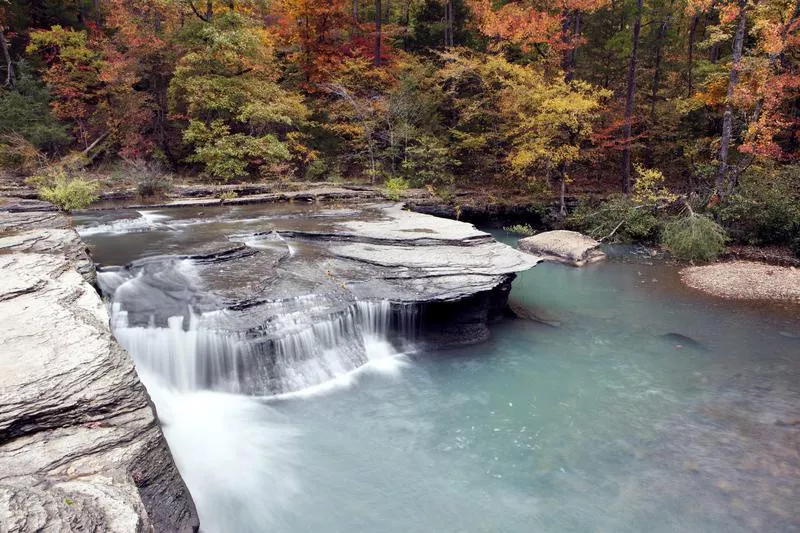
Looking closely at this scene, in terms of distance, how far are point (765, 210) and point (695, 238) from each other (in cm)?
220

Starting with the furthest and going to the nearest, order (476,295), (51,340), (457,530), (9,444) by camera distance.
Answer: (476,295) → (457,530) → (51,340) → (9,444)

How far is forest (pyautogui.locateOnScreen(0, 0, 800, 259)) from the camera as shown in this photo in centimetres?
1502

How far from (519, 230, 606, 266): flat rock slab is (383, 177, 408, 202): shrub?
4.44 m

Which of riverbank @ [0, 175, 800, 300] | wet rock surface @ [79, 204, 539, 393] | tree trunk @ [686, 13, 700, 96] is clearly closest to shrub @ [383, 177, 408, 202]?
riverbank @ [0, 175, 800, 300]

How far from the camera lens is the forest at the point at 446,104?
15023 millimetres

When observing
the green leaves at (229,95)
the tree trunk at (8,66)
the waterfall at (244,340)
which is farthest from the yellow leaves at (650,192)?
the tree trunk at (8,66)

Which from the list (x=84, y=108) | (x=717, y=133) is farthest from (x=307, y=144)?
(x=717, y=133)

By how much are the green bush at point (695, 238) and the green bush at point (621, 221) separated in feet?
4.54

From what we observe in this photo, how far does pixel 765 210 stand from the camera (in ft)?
44.8

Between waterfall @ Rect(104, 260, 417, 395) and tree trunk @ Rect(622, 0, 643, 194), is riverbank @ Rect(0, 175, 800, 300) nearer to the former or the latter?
tree trunk @ Rect(622, 0, 643, 194)

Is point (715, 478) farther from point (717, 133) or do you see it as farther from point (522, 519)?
point (717, 133)

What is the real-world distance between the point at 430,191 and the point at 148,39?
479 inches

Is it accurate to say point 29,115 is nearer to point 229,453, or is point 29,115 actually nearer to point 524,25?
point 229,453

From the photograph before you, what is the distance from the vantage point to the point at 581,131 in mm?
16234
